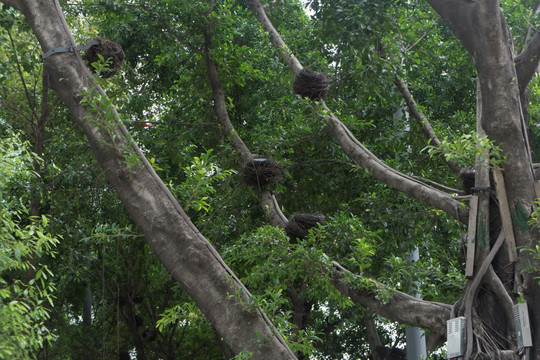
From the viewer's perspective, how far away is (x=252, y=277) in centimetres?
562

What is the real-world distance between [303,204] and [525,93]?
4.47 metres

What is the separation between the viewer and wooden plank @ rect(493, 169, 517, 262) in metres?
4.00

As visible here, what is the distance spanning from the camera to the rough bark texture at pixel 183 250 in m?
3.85

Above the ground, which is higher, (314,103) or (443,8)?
(314,103)

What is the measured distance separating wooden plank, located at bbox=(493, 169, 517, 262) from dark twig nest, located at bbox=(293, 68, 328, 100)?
86.8 inches

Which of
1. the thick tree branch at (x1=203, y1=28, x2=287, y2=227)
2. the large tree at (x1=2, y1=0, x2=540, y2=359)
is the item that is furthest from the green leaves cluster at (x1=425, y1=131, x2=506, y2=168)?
the thick tree branch at (x1=203, y1=28, x2=287, y2=227)

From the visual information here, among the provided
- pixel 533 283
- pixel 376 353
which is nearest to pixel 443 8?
pixel 533 283

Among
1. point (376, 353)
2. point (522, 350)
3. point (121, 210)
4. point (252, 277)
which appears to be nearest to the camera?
point (522, 350)

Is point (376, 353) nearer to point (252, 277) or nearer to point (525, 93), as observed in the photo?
point (252, 277)

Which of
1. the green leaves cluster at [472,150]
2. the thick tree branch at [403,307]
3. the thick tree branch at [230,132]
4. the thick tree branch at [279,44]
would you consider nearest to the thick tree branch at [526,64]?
the green leaves cluster at [472,150]

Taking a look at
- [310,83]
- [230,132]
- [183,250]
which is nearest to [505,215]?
[183,250]

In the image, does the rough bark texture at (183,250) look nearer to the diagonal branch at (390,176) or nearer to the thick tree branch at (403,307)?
the thick tree branch at (403,307)

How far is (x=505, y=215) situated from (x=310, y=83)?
7.93 ft

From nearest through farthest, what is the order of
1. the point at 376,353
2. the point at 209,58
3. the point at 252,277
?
the point at 252,277 → the point at 209,58 → the point at 376,353
